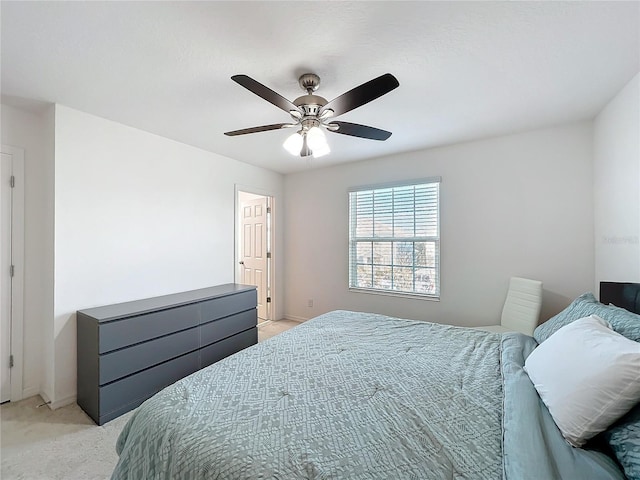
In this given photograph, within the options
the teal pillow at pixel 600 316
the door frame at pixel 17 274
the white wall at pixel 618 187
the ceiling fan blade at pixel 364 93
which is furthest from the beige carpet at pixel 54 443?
the white wall at pixel 618 187

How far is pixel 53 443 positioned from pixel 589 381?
2.94 meters

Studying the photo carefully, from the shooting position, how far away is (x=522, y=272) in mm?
2955

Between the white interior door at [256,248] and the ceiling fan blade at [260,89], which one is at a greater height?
the ceiling fan blade at [260,89]

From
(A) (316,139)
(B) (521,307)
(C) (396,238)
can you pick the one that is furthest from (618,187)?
(A) (316,139)

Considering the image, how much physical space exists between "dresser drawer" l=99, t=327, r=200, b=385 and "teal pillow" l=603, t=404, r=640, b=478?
276 cm

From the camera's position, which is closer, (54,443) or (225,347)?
(54,443)

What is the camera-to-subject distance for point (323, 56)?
1.69 m

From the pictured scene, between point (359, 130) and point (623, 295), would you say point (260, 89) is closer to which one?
point (359, 130)

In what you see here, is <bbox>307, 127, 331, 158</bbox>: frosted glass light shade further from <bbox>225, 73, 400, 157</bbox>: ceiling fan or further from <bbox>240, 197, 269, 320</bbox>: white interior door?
<bbox>240, 197, 269, 320</bbox>: white interior door

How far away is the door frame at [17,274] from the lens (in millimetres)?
2342

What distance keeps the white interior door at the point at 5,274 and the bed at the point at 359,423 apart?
203cm

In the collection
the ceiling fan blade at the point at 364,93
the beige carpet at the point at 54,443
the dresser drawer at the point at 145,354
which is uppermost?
the ceiling fan blade at the point at 364,93

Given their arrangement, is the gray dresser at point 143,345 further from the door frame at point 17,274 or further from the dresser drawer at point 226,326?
the door frame at point 17,274

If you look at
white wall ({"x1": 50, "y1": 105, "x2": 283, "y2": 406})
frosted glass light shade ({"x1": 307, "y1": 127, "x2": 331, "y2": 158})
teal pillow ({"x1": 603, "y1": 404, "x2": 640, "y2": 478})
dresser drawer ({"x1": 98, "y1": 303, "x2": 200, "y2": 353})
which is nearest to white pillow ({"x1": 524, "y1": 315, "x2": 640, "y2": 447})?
teal pillow ({"x1": 603, "y1": 404, "x2": 640, "y2": 478})
